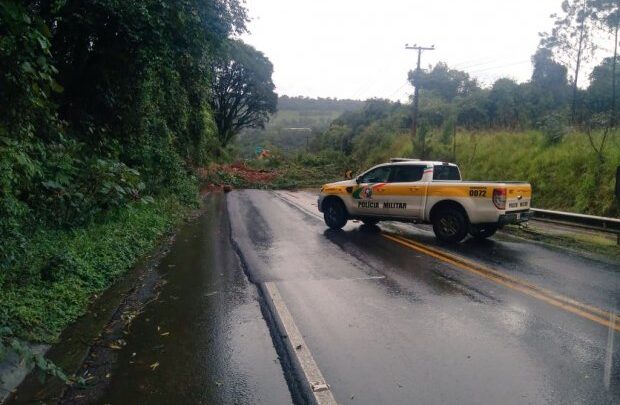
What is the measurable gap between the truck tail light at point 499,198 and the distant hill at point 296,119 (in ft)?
268

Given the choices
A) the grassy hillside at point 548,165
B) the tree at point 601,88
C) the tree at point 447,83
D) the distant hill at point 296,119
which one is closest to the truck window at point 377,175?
the grassy hillside at point 548,165

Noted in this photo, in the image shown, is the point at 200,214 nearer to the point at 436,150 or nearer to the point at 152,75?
the point at 152,75

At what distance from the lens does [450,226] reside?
10438mm

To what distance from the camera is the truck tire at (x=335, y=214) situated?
1287cm

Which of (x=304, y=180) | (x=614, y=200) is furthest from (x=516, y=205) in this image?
(x=304, y=180)

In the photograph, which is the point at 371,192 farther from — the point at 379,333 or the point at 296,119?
the point at 296,119

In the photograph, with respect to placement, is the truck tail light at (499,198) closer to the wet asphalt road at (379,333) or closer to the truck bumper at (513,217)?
the truck bumper at (513,217)

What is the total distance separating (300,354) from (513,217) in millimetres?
6965

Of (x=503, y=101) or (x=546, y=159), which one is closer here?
(x=546, y=159)

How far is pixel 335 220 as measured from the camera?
42.5 feet

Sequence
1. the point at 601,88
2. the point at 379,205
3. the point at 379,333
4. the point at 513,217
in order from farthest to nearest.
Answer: the point at 601,88, the point at 379,205, the point at 513,217, the point at 379,333

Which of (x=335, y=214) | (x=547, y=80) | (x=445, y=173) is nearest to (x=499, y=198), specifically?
(x=445, y=173)

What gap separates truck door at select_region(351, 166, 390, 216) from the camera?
→ 39.5 feet

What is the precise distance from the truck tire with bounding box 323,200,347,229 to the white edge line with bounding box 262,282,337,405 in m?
6.52
